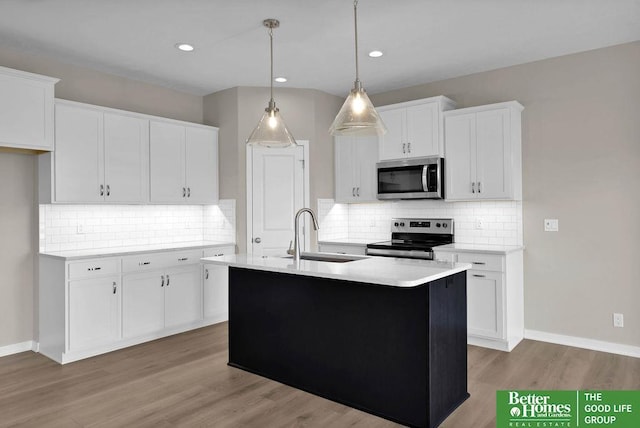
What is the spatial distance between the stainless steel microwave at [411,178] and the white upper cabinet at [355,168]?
15 centimetres

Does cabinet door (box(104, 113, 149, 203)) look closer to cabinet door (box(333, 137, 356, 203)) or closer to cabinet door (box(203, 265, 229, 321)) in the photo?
cabinet door (box(203, 265, 229, 321))

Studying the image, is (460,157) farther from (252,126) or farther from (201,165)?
(201,165)

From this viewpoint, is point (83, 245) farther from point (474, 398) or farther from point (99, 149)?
point (474, 398)

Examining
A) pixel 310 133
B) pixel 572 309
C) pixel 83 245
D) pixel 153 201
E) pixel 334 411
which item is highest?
pixel 310 133

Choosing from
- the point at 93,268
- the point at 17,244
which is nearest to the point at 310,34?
the point at 93,268

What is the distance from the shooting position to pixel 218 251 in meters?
5.22

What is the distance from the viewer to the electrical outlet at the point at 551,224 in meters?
→ 4.43

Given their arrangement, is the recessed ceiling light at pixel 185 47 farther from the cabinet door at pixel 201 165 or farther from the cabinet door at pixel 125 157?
the cabinet door at pixel 201 165

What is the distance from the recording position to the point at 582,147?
428cm

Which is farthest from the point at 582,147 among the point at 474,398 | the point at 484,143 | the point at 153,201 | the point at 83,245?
the point at 83,245

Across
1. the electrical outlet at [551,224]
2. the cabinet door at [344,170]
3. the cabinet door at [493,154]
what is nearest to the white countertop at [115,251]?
the cabinet door at [344,170]

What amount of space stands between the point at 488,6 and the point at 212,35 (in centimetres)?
224

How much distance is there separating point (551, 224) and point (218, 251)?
141 inches

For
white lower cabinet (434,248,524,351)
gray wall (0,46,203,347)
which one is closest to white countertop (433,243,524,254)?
white lower cabinet (434,248,524,351)
